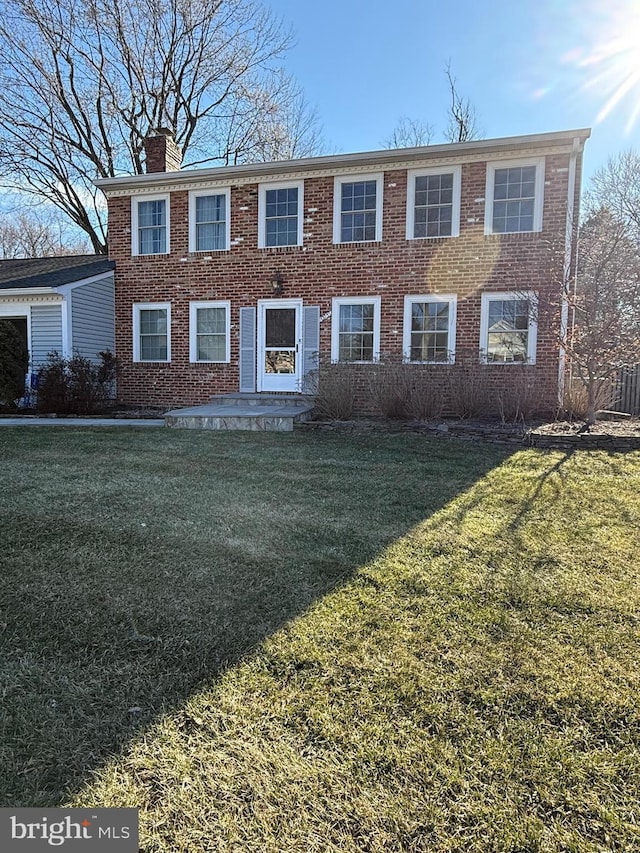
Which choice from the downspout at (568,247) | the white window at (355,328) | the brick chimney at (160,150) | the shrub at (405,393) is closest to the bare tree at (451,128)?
the brick chimney at (160,150)

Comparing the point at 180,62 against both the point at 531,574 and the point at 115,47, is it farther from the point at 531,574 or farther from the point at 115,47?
the point at 531,574

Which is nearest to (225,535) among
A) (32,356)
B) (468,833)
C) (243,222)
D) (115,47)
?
(468,833)

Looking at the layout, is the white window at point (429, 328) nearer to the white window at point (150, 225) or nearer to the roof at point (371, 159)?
the roof at point (371, 159)

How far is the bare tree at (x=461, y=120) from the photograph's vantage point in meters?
20.9

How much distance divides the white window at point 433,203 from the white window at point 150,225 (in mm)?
5828

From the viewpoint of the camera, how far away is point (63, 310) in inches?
457

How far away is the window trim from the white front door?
2.94 metres

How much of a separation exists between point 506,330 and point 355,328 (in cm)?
313

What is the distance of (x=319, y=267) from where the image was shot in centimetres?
1138

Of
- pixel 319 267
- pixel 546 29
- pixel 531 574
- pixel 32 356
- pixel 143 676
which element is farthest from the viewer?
pixel 32 356

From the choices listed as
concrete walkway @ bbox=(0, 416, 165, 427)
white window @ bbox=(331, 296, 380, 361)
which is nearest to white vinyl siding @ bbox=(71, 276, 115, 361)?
concrete walkway @ bbox=(0, 416, 165, 427)

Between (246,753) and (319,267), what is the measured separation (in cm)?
1078

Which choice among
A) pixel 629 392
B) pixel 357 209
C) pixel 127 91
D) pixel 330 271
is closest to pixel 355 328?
pixel 330 271

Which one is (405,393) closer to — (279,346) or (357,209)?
(279,346)
